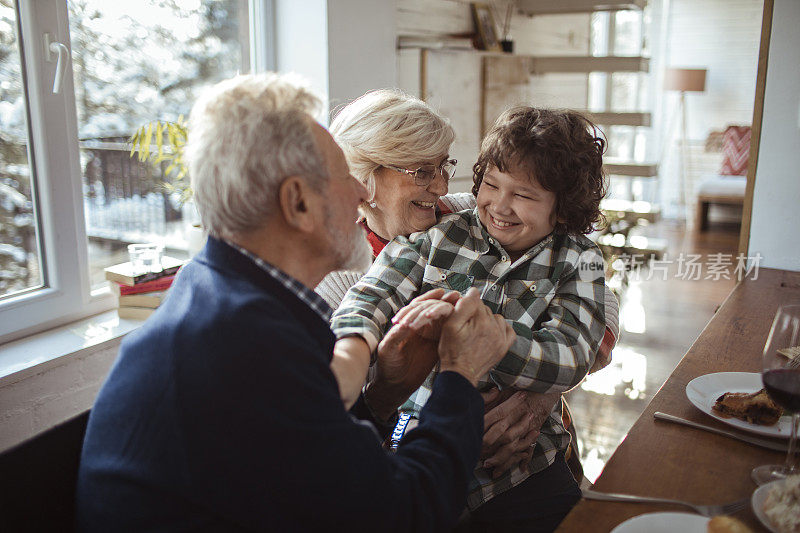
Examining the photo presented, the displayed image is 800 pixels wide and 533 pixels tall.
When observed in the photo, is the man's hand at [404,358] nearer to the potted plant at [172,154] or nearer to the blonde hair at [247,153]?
the blonde hair at [247,153]

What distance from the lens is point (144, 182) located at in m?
2.72

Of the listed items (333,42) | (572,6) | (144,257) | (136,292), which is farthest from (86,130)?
(572,6)

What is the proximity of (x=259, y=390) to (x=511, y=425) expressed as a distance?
75 centimetres

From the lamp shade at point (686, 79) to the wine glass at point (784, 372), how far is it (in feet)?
25.6

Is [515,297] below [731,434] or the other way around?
the other way around

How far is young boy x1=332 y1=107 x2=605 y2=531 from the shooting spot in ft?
4.94

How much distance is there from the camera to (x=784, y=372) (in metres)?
1.02

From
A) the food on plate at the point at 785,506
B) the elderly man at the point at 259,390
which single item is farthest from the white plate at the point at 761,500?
the elderly man at the point at 259,390

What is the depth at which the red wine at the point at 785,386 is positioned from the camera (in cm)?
100

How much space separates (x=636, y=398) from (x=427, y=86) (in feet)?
6.60

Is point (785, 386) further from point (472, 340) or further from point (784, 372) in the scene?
point (472, 340)

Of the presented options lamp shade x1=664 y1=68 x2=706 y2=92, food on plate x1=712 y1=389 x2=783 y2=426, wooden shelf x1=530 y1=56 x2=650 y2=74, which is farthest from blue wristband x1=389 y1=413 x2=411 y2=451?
lamp shade x1=664 y1=68 x2=706 y2=92

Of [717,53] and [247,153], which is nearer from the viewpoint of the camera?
[247,153]

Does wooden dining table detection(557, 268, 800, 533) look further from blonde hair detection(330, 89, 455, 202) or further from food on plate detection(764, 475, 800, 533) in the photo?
blonde hair detection(330, 89, 455, 202)
